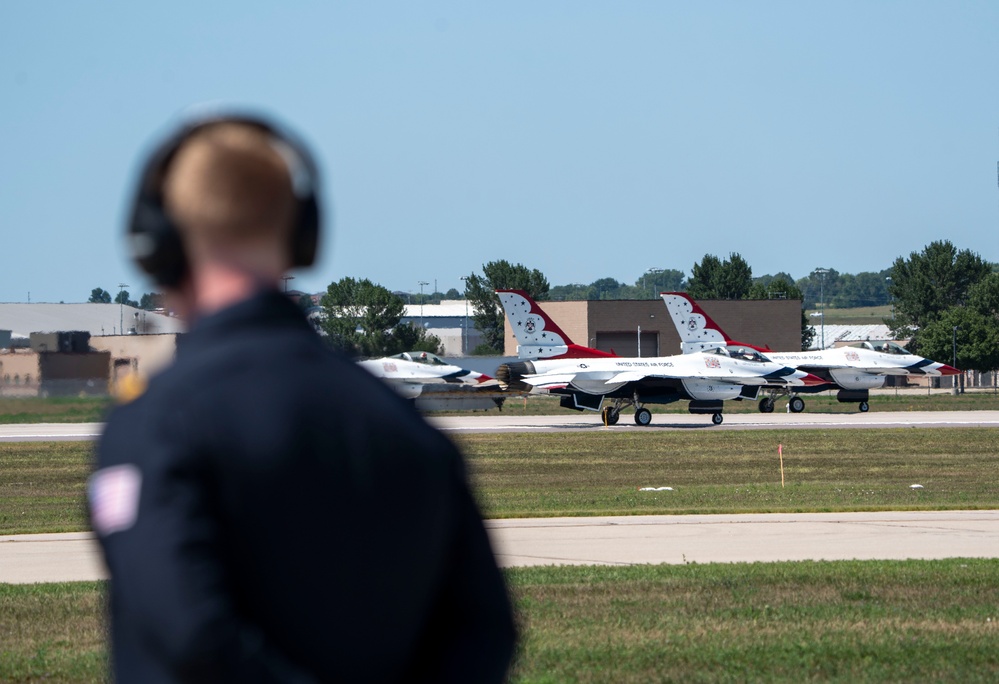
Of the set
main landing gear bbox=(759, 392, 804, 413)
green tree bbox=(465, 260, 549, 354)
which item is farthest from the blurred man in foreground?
green tree bbox=(465, 260, 549, 354)

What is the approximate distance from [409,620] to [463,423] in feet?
146

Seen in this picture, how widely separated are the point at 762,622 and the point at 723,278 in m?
118

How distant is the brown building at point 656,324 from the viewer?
8906 centimetres

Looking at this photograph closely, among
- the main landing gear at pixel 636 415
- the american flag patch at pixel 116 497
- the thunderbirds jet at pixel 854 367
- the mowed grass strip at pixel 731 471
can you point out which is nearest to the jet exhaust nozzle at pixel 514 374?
the main landing gear at pixel 636 415

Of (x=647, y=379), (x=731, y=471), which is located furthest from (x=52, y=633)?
(x=647, y=379)

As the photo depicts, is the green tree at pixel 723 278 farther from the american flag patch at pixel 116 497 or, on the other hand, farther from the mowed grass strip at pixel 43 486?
the american flag patch at pixel 116 497

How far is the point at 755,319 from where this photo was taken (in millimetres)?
90250

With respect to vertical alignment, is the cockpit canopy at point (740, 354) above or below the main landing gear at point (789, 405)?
above

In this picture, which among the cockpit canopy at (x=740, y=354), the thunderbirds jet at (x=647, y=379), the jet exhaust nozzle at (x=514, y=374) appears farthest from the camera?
the cockpit canopy at (x=740, y=354)

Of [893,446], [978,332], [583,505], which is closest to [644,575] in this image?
[583,505]


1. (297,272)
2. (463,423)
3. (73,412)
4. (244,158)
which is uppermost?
(244,158)

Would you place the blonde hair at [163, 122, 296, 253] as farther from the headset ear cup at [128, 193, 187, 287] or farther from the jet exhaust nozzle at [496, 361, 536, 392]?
the jet exhaust nozzle at [496, 361, 536, 392]

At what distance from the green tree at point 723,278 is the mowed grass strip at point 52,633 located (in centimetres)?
11628

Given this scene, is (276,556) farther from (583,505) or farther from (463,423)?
(463,423)
